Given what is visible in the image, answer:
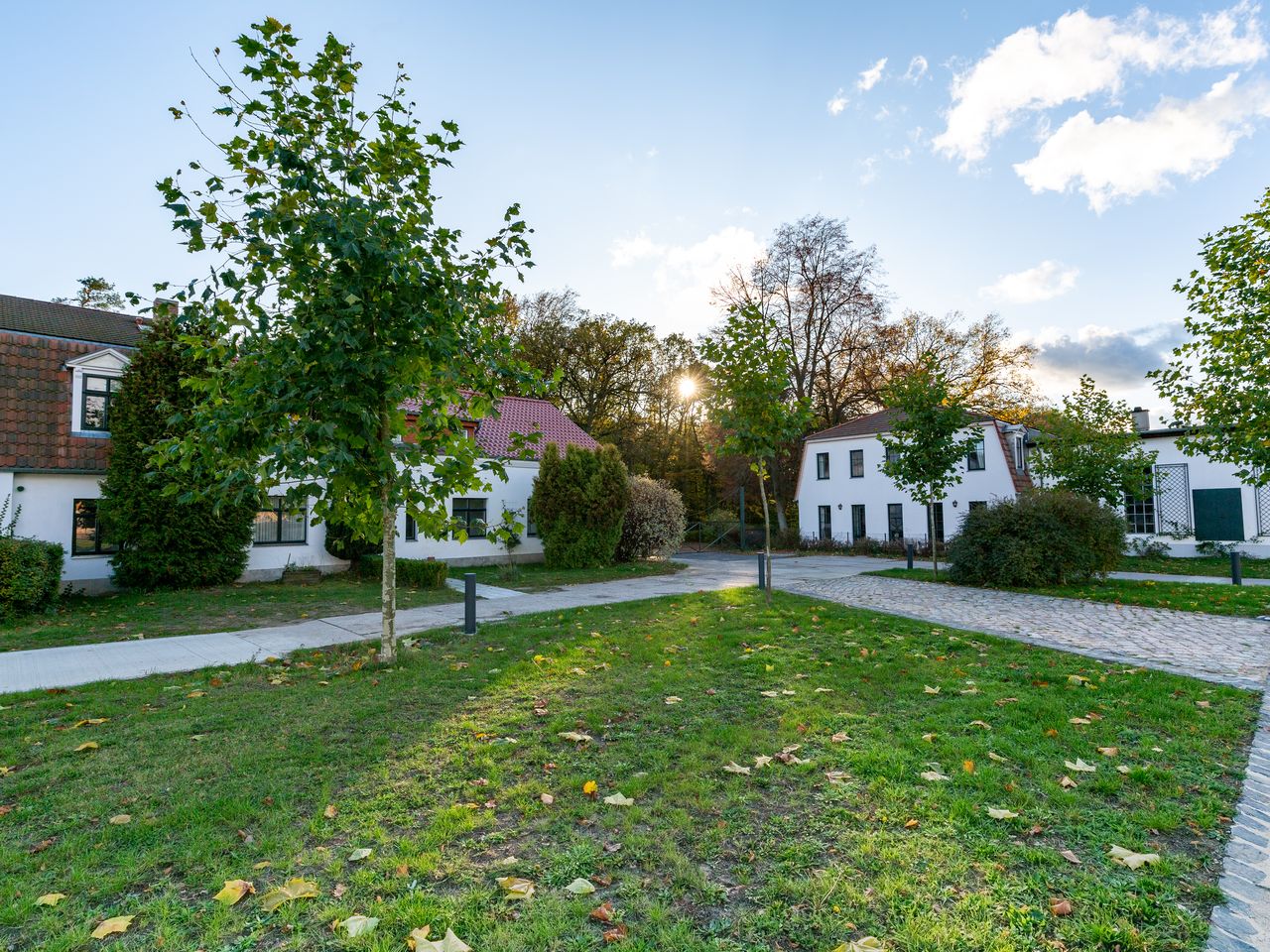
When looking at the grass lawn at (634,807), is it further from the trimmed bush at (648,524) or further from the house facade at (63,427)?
the trimmed bush at (648,524)

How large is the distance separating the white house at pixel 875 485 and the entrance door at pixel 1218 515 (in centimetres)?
522

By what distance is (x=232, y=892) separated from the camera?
273 cm

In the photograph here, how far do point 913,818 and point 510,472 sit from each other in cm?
2014

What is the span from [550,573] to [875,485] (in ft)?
55.8

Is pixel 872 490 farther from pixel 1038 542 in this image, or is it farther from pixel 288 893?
pixel 288 893

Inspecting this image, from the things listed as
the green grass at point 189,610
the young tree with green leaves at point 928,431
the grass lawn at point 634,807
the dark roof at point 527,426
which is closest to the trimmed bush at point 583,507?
the dark roof at point 527,426

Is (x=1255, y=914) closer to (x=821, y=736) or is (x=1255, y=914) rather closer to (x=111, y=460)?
(x=821, y=736)

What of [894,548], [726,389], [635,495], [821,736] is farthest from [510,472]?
[821,736]

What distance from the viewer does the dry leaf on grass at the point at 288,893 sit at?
8.70ft

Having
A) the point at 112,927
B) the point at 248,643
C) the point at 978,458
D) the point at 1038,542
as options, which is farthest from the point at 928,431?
the point at 112,927

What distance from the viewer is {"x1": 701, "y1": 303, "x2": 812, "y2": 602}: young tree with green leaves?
10781 millimetres

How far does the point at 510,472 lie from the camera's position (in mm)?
22500

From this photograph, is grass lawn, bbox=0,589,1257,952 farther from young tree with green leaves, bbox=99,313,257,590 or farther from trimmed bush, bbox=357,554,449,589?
young tree with green leaves, bbox=99,313,257,590

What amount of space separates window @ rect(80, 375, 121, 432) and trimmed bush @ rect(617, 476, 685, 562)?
45.0 feet
